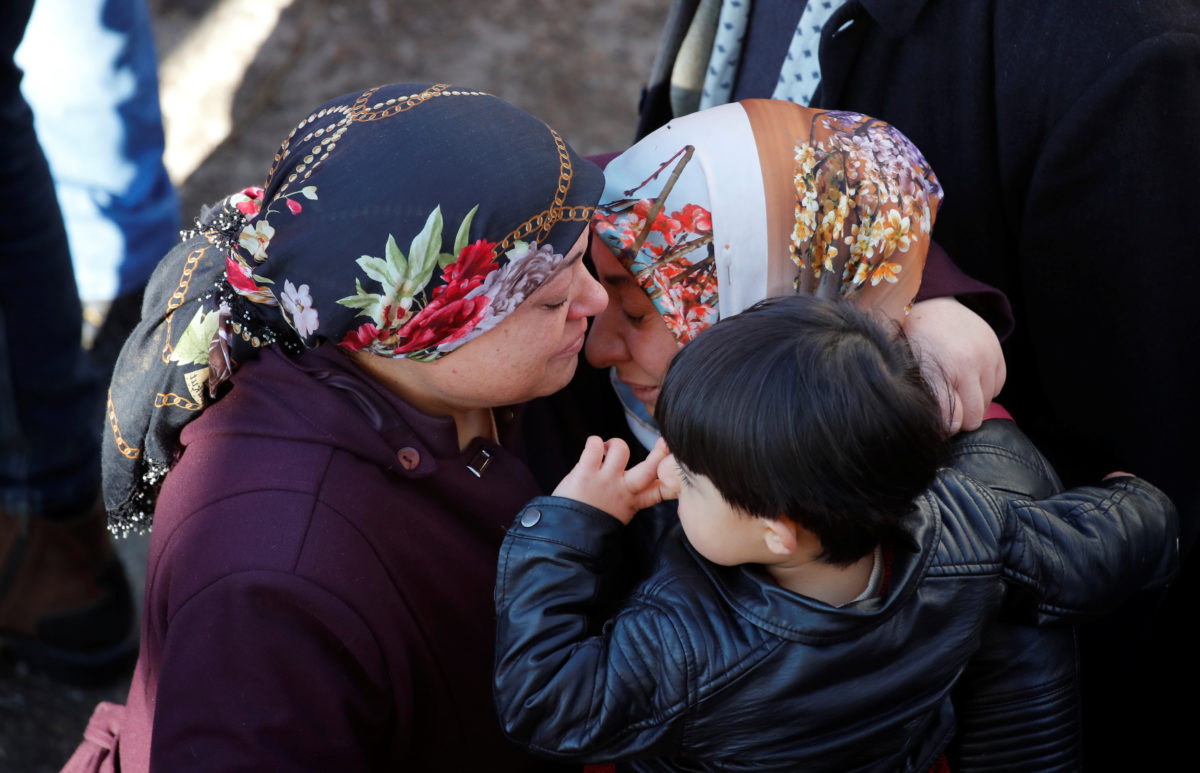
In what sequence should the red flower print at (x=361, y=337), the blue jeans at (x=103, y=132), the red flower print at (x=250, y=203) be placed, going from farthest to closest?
1. the blue jeans at (x=103, y=132)
2. the red flower print at (x=250, y=203)
3. the red flower print at (x=361, y=337)

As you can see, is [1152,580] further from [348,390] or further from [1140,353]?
[348,390]

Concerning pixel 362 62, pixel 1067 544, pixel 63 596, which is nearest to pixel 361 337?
pixel 1067 544

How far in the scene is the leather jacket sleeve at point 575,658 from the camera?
49.7 inches

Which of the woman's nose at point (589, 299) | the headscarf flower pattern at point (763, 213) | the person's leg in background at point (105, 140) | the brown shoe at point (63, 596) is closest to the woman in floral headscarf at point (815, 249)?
the headscarf flower pattern at point (763, 213)

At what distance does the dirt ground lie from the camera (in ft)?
14.1

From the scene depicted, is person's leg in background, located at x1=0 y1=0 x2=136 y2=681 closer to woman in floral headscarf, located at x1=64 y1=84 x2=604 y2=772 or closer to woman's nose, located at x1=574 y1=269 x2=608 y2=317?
woman in floral headscarf, located at x1=64 y1=84 x2=604 y2=772

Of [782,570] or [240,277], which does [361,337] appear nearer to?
[240,277]

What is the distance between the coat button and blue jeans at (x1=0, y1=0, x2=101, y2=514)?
152 cm

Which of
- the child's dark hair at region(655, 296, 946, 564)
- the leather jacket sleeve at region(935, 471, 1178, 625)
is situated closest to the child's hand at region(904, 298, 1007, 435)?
the leather jacket sleeve at region(935, 471, 1178, 625)

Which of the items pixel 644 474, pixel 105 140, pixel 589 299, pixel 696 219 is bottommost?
pixel 105 140

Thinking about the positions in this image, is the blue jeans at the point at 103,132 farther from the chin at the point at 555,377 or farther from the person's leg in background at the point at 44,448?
the chin at the point at 555,377

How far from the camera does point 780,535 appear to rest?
3.96 ft

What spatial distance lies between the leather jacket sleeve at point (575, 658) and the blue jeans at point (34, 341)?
1717mm

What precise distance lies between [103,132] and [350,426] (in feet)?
6.91
